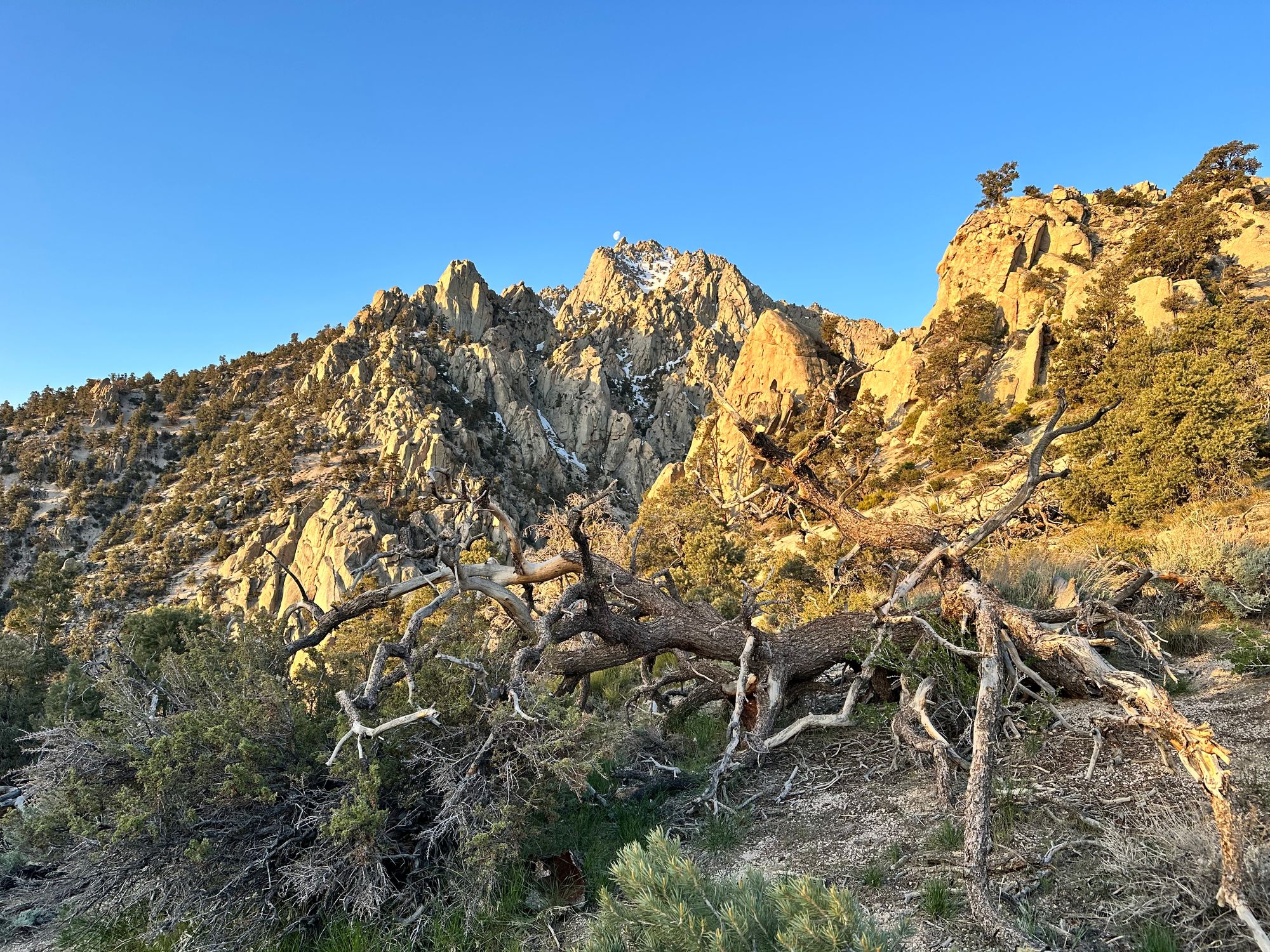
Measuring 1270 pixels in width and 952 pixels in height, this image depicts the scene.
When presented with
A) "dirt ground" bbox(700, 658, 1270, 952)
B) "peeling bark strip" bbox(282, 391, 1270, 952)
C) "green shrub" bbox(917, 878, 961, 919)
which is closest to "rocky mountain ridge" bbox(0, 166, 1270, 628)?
"peeling bark strip" bbox(282, 391, 1270, 952)

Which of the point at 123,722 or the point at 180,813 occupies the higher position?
the point at 123,722

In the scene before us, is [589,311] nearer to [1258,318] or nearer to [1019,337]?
[1019,337]

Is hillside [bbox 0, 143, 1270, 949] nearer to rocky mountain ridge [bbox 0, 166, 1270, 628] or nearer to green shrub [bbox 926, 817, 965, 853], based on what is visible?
green shrub [bbox 926, 817, 965, 853]

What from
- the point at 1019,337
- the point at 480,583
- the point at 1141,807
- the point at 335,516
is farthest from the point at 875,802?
the point at 335,516

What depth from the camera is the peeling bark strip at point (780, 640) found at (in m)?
3.54

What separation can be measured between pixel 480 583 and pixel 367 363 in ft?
252

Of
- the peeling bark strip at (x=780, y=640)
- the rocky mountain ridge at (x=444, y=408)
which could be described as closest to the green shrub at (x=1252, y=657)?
the peeling bark strip at (x=780, y=640)

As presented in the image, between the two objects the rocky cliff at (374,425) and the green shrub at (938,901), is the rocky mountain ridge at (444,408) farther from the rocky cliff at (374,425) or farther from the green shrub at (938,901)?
the green shrub at (938,901)

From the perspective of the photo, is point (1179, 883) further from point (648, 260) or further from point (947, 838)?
point (648, 260)

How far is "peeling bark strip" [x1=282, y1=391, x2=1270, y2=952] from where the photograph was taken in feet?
11.6

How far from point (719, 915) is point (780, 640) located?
14.0 ft

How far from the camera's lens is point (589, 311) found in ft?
389

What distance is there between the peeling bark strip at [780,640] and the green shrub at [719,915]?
121 centimetres

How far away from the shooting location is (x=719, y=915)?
209 cm
